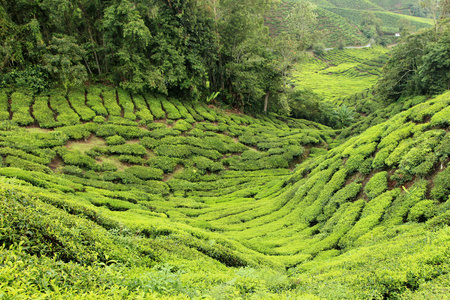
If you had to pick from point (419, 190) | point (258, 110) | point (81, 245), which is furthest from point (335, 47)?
point (81, 245)

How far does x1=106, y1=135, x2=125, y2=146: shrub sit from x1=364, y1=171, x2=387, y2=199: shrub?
16.0 meters

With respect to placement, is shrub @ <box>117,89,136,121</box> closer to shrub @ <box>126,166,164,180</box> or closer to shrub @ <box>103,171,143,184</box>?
shrub @ <box>126,166,164,180</box>

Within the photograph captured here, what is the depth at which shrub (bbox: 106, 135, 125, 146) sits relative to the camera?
18188 mm

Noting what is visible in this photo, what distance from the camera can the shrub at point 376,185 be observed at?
10.3m

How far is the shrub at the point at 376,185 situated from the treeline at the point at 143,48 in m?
18.9

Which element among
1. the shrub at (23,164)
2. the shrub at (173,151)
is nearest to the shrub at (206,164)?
the shrub at (173,151)

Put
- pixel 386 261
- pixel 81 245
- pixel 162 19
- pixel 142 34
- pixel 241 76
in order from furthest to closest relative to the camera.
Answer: pixel 241 76 < pixel 162 19 < pixel 142 34 < pixel 386 261 < pixel 81 245

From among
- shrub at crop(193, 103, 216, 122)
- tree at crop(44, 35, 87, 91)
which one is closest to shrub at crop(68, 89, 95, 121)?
tree at crop(44, 35, 87, 91)

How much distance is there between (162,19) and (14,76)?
13.4m

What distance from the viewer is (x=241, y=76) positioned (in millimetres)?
29031

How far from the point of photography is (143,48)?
23.2 metres

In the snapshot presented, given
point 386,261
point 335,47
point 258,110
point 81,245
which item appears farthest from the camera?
point 335,47

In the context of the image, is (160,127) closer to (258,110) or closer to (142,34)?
(142,34)

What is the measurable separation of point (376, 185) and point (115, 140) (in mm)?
16474
